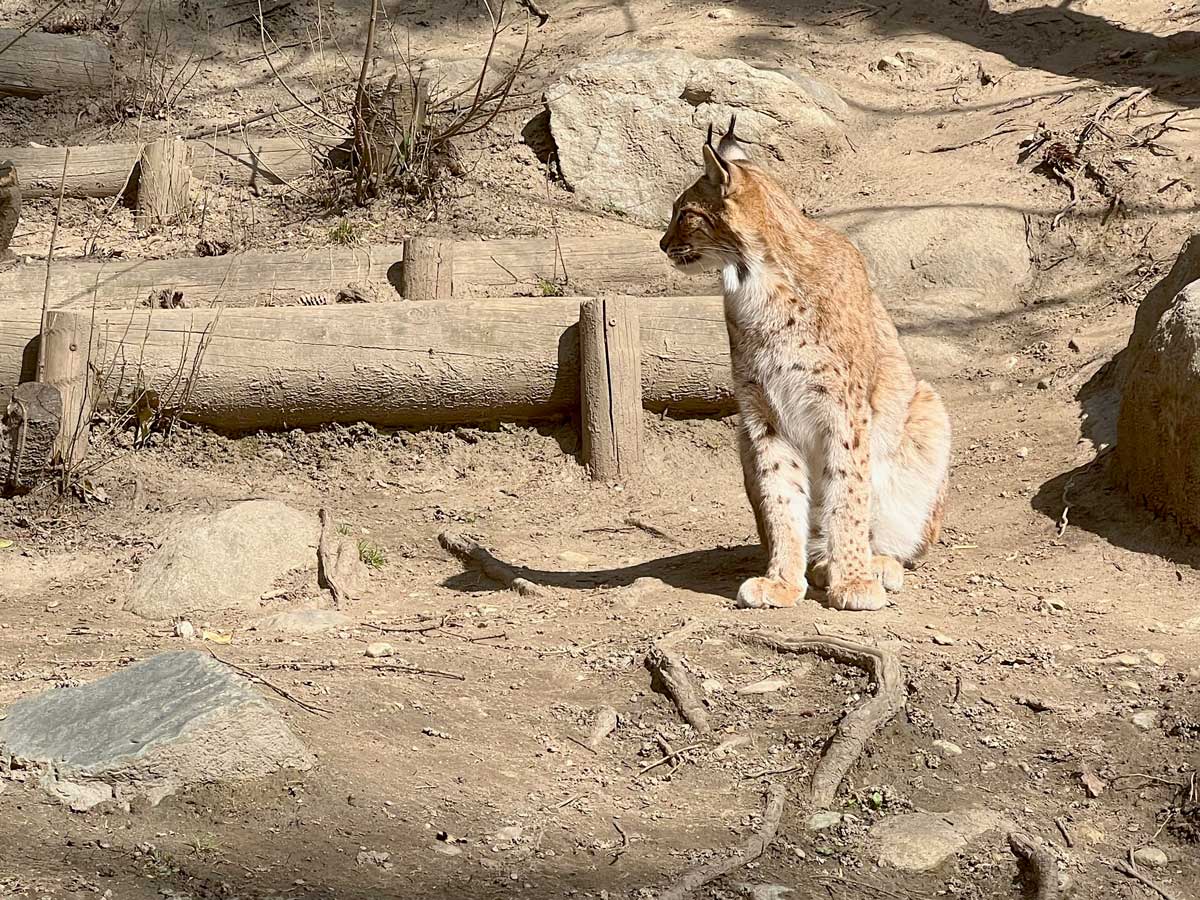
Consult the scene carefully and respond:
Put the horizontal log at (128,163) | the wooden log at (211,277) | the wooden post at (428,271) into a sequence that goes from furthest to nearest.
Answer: the horizontal log at (128,163) < the wooden post at (428,271) < the wooden log at (211,277)

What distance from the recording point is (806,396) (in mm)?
5691

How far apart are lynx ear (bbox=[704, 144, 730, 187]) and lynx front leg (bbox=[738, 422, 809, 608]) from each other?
107cm

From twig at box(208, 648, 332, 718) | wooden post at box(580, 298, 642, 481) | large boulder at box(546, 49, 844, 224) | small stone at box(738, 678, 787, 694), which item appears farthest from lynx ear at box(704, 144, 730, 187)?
large boulder at box(546, 49, 844, 224)

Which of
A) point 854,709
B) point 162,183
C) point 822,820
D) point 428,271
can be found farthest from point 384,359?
point 822,820

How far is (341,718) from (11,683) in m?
1.30

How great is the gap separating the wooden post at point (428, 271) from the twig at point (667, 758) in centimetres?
471

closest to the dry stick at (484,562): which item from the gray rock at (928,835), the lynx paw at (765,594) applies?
the lynx paw at (765,594)

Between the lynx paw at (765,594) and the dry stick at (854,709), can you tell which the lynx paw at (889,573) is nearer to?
the lynx paw at (765,594)

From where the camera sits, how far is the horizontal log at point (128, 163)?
34.0 ft

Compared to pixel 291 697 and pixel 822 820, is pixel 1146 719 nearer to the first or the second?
pixel 822 820

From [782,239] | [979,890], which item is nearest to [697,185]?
[782,239]

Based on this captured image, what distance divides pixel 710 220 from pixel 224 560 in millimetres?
2757

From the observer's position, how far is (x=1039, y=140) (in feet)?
32.9

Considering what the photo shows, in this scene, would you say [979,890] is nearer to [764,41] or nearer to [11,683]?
[11,683]
